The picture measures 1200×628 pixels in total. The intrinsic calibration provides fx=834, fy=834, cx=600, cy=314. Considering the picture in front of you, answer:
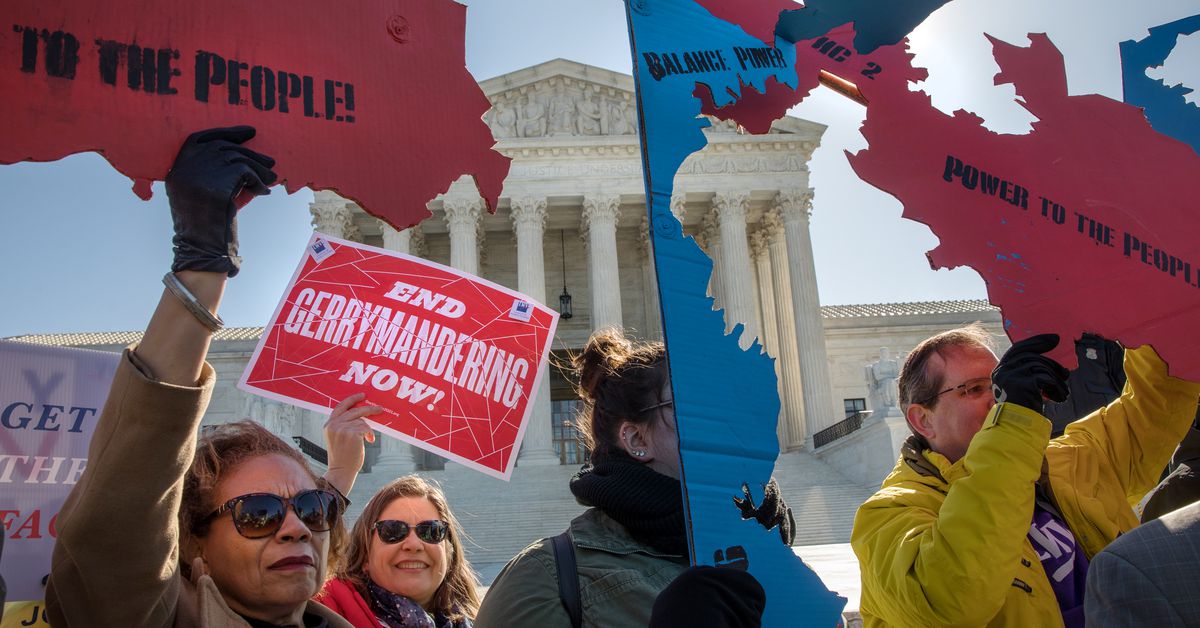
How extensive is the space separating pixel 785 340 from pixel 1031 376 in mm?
29221

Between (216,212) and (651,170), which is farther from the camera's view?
(651,170)

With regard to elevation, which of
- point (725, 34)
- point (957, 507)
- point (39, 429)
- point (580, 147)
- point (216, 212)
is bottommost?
point (957, 507)

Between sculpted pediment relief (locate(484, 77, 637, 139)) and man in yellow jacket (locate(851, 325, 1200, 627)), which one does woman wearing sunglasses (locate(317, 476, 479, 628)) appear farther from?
sculpted pediment relief (locate(484, 77, 637, 139))

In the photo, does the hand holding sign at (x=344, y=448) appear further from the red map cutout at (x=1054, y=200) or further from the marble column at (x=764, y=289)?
the marble column at (x=764, y=289)

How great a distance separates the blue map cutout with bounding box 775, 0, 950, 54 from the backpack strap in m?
1.59

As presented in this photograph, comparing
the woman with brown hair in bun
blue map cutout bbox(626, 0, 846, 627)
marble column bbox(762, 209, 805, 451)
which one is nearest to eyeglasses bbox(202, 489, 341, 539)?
the woman with brown hair in bun

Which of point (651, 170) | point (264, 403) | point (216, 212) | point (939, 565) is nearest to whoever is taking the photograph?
point (216, 212)

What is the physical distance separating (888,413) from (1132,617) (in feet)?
65.2

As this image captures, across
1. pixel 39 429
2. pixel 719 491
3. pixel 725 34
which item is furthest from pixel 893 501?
pixel 39 429

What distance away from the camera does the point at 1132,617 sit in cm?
134

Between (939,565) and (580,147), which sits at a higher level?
(580,147)

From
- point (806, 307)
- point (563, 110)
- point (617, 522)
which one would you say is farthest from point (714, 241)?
point (617, 522)

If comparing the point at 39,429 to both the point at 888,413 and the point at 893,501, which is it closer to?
the point at 893,501

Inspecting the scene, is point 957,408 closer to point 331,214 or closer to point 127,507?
point 127,507
